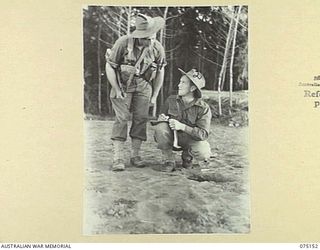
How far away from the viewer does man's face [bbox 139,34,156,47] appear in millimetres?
563

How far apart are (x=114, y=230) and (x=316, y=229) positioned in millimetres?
240

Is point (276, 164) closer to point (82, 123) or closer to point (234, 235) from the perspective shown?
point (234, 235)

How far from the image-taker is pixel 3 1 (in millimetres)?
564

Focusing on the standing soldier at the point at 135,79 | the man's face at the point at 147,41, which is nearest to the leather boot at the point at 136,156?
the standing soldier at the point at 135,79

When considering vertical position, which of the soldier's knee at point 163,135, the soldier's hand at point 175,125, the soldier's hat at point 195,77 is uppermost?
the soldier's hat at point 195,77

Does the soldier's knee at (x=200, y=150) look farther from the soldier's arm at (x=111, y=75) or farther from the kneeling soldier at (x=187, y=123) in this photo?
the soldier's arm at (x=111, y=75)

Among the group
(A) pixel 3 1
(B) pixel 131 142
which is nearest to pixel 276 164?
(B) pixel 131 142

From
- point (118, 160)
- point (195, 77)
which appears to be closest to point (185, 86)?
point (195, 77)

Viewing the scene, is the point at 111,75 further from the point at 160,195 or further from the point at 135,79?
the point at 160,195

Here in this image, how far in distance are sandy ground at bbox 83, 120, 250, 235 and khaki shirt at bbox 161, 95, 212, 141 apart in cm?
2

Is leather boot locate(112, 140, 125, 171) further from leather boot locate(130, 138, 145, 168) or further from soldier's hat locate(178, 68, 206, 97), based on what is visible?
soldier's hat locate(178, 68, 206, 97)

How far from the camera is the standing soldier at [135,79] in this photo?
1.85 ft

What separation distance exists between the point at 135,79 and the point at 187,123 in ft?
0.27

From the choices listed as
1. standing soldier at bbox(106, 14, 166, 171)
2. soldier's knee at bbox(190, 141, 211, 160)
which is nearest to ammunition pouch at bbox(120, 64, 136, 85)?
standing soldier at bbox(106, 14, 166, 171)
